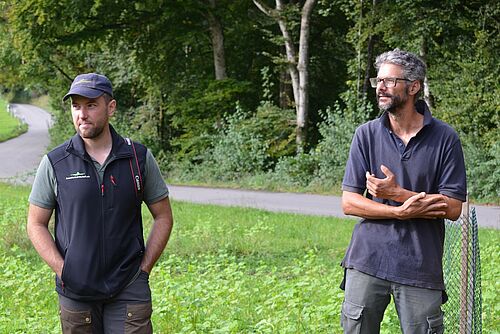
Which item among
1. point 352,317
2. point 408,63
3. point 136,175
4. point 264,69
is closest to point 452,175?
point 408,63

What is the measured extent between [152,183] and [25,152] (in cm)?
3876

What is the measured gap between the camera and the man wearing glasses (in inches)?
173

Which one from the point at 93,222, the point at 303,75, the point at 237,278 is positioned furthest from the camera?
the point at 303,75

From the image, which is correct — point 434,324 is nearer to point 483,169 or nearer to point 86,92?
point 86,92

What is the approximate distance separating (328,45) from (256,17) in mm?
2578

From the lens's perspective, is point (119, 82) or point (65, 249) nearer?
point (65, 249)

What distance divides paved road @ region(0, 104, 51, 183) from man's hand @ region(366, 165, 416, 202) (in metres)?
22.5

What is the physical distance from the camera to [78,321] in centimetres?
433

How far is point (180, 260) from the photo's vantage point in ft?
35.7

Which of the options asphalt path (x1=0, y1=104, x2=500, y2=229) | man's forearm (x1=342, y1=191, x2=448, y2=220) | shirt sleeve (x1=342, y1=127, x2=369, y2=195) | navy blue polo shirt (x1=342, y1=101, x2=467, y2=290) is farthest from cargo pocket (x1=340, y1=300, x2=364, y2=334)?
asphalt path (x1=0, y1=104, x2=500, y2=229)

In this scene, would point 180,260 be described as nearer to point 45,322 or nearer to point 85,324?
point 45,322

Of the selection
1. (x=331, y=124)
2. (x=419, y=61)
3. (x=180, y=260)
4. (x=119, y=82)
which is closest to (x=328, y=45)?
(x=331, y=124)

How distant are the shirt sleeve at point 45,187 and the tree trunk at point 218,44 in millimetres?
24398

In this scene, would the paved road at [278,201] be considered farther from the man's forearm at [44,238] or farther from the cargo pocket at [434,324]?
the man's forearm at [44,238]
